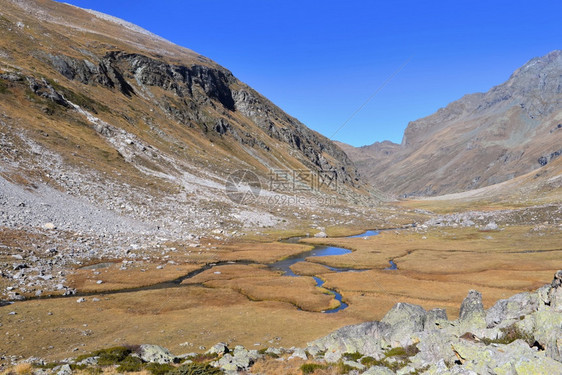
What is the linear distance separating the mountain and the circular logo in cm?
109

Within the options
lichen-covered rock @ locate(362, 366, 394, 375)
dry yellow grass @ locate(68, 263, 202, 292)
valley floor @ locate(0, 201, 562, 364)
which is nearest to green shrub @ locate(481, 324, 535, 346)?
lichen-covered rock @ locate(362, 366, 394, 375)

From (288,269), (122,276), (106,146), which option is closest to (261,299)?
(288,269)

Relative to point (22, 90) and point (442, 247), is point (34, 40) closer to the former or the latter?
point (22, 90)

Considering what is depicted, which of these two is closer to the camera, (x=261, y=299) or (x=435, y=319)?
(x=435, y=319)

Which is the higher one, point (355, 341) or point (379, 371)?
point (379, 371)

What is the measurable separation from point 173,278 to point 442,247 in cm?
7269

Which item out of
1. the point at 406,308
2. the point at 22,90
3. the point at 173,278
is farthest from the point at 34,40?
the point at 406,308

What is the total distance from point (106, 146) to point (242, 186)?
5478cm

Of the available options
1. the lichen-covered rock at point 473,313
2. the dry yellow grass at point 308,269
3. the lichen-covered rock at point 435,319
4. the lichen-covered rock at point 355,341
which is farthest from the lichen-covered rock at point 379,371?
Result: the dry yellow grass at point 308,269

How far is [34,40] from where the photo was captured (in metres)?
143

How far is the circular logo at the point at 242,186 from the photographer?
125m

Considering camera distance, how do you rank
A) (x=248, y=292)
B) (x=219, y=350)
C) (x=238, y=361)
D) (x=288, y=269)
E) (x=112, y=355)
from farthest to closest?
(x=288, y=269) < (x=248, y=292) < (x=219, y=350) < (x=112, y=355) < (x=238, y=361)

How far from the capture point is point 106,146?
11331 centimetres

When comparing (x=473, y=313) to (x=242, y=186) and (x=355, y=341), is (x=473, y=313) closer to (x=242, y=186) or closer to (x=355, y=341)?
(x=355, y=341)
